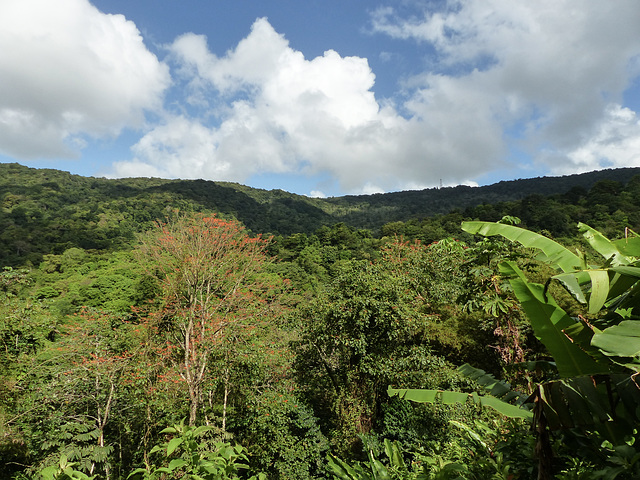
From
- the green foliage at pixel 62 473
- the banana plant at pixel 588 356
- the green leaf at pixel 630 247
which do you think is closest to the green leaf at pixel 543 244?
the green leaf at pixel 630 247

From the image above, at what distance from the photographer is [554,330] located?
149cm

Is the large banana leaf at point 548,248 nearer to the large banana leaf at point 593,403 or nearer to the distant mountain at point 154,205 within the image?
the large banana leaf at point 593,403

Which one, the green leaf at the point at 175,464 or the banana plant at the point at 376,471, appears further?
the banana plant at the point at 376,471

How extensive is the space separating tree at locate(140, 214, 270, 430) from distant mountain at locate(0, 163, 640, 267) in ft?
89.1

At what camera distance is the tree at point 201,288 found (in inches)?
323

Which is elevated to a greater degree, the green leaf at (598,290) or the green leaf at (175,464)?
the green leaf at (598,290)

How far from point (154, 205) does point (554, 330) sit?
75.8 m

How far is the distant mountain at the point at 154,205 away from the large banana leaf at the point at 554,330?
119 feet

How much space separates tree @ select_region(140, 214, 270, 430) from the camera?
820cm

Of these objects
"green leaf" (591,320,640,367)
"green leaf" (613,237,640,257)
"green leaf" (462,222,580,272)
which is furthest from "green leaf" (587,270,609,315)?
"green leaf" (613,237,640,257)

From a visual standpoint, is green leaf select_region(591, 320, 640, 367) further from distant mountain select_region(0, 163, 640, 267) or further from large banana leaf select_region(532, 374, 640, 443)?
distant mountain select_region(0, 163, 640, 267)

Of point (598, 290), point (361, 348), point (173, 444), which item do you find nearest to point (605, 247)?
point (598, 290)

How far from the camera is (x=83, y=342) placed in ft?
29.9

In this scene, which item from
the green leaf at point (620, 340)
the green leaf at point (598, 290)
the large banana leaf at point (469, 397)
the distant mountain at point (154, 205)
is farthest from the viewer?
the distant mountain at point (154, 205)
